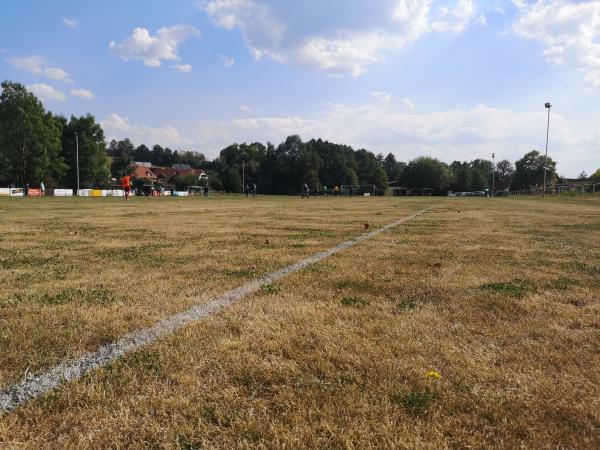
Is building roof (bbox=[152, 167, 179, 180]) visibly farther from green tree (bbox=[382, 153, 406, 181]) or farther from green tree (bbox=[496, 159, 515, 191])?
green tree (bbox=[496, 159, 515, 191])

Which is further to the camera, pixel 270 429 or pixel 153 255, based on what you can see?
pixel 153 255

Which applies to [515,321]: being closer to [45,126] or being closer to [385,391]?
[385,391]

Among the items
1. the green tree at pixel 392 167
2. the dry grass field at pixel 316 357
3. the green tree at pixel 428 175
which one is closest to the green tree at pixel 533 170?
the green tree at pixel 428 175

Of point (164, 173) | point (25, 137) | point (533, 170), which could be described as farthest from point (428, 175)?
point (25, 137)

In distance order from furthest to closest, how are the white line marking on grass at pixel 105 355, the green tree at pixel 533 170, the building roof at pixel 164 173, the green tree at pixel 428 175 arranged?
1. the building roof at pixel 164 173
2. the green tree at pixel 428 175
3. the green tree at pixel 533 170
4. the white line marking on grass at pixel 105 355

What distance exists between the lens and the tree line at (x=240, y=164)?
214 feet

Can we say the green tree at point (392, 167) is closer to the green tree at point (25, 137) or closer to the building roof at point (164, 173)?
the building roof at point (164, 173)

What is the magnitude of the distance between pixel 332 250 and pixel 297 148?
129619 mm

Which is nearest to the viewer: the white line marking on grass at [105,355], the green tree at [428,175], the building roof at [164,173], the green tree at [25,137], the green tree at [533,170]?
the white line marking on grass at [105,355]

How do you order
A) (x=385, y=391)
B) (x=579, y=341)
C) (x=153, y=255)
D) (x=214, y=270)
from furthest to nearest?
(x=153, y=255), (x=214, y=270), (x=579, y=341), (x=385, y=391)

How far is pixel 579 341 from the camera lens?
3.29 m

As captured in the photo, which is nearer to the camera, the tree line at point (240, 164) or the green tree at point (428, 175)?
the tree line at point (240, 164)

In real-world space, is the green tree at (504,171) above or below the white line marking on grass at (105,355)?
above

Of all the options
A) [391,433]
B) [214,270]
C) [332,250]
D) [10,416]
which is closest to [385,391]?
[391,433]
